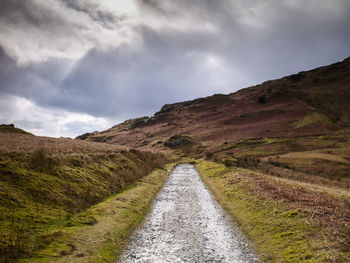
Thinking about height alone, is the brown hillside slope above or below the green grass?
above

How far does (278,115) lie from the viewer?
98.5 metres

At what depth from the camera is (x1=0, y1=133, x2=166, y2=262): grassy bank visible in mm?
8688

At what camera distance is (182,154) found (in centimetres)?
8181

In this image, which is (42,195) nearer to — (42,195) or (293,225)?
(42,195)

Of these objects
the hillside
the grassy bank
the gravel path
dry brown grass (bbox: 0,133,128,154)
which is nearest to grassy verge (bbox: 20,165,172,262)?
the grassy bank

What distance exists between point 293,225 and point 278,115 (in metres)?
98.5

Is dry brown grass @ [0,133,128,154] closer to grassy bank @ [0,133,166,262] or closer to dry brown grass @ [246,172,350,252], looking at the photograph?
grassy bank @ [0,133,166,262]

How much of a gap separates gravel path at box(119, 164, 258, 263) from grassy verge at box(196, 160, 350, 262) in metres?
0.96

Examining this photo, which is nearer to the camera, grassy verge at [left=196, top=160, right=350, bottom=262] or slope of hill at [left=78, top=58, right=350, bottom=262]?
grassy verge at [left=196, top=160, right=350, bottom=262]

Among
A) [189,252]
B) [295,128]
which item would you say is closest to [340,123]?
[295,128]

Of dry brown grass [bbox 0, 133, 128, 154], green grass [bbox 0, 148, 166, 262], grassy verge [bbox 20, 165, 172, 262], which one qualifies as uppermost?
dry brown grass [bbox 0, 133, 128, 154]

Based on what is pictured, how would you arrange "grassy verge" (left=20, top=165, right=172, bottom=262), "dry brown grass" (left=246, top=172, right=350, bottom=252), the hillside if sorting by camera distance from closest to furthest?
"grassy verge" (left=20, top=165, right=172, bottom=262) → "dry brown grass" (left=246, top=172, right=350, bottom=252) → the hillside

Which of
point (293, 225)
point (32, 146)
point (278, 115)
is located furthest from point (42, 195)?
point (278, 115)

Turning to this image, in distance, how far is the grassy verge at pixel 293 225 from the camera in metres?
8.31
